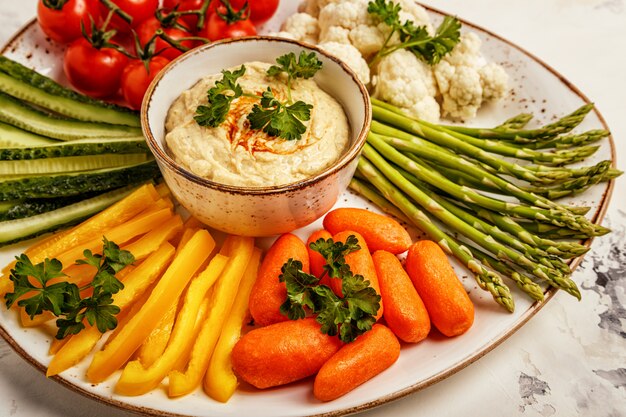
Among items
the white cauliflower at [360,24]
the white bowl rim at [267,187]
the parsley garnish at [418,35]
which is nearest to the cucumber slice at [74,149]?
the white bowl rim at [267,187]

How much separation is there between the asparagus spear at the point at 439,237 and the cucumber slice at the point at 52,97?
1.31m

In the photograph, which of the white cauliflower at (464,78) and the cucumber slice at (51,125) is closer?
the cucumber slice at (51,125)

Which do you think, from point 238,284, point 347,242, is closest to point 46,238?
point 238,284

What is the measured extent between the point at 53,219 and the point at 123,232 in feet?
1.27

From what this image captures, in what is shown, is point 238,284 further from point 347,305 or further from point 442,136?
point 442,136

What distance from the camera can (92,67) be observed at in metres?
3.64

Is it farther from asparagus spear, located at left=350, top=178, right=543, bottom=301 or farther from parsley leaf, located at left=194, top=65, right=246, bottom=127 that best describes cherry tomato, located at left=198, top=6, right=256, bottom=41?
asparagus spear, located at left=350, top=178, right=543, bottom=301

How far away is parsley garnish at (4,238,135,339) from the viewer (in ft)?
8.19

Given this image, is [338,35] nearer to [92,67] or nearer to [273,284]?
[92,67]

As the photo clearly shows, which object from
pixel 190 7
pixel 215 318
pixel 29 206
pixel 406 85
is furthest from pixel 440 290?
pixel 190 7

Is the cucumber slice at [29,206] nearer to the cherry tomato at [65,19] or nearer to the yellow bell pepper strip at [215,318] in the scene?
the yellow bell pepper strip at [215,318]

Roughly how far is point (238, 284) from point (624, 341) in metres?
1.83

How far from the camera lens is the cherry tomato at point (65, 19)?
3746mm

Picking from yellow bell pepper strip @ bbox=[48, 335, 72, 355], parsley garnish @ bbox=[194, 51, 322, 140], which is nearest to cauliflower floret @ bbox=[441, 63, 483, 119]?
parsley garnish @ bbox=[194, 51, 322, 140]
